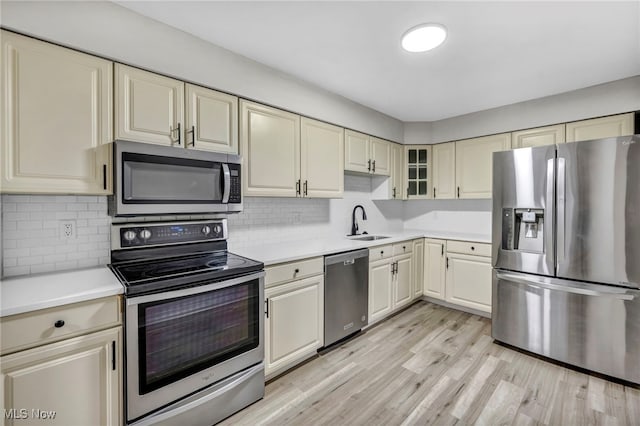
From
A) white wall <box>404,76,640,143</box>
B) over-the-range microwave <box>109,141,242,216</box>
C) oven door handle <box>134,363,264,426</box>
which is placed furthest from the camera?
white wall <box>404,76,640,143</box>

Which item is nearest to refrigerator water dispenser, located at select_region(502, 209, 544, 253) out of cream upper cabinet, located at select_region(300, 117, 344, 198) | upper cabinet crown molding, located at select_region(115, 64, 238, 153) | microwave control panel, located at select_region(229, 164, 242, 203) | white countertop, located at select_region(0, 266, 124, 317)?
cream upper cabinet, located at select_region(300, 117, 344, 198)

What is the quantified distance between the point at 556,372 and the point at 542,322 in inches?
14.6

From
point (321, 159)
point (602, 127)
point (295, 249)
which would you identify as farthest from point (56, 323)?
point (602, 127)

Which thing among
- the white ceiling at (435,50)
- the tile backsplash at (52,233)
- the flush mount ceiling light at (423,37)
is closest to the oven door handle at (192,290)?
the tile backsplash at (52,233)

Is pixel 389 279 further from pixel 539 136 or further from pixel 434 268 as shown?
pixel 539 136

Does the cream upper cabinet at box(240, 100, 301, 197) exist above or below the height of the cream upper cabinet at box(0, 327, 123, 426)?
above

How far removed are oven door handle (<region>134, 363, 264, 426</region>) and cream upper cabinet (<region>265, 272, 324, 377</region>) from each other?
17cm

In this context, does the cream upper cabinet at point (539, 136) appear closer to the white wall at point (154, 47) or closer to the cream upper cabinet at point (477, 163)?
the cream upper cabinet at point (477, 163)

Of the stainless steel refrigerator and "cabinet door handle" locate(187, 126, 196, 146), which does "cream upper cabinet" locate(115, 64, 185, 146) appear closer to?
"cabinet door handle" locate(187, 126, 196, 146)

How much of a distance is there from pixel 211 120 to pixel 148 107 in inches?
15.3

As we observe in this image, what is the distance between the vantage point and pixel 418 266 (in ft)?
11.8

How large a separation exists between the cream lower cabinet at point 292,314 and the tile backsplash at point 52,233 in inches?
43.8

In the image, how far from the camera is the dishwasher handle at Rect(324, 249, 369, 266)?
243 centimetres

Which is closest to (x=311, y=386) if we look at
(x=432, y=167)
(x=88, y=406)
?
(x=88, y=406)
